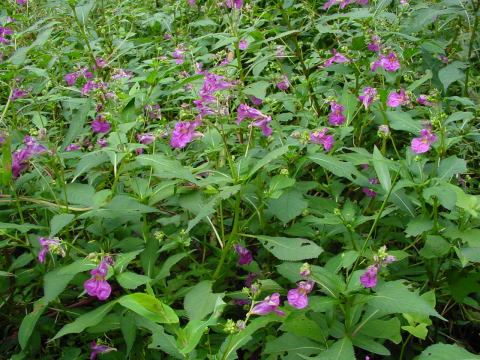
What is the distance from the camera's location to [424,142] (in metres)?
1.96

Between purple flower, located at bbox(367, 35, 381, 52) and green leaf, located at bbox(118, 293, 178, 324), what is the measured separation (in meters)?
1.80

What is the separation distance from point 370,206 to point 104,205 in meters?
1.06

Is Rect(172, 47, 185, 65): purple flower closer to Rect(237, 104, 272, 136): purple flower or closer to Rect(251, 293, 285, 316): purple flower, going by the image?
Rect(237, 104, 272, 136): purple flower

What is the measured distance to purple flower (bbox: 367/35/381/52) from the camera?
2596 millimetres

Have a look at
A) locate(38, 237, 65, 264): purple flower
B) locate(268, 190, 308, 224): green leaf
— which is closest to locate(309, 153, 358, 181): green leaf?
locate(268, 190, 308, 224): green leaf

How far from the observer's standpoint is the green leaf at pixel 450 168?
186 cm

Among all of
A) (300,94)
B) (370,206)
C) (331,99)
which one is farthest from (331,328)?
(300,94)

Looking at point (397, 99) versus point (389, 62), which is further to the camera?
point (389, 62)

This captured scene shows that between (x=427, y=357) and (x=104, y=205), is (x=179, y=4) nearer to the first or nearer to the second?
(x=104, y=205)

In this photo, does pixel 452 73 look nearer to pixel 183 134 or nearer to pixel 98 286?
pixel 183 134

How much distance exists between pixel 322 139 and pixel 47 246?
41.8 inches

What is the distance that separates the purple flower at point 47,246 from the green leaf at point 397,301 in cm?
99

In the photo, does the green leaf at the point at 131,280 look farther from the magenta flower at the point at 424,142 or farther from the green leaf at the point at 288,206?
the magenta flower at the point at 424,142

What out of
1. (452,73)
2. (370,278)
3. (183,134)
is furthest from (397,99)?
(370,278)
